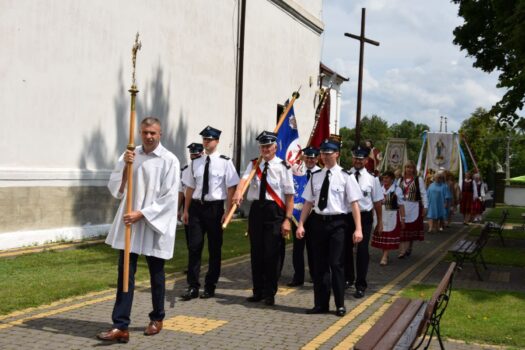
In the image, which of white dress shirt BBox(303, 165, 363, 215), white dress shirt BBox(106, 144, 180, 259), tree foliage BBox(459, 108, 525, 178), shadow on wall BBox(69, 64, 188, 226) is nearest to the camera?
white dress shirt BBox(106, 144, 180, 259)

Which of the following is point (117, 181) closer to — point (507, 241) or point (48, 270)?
point (48, 270)

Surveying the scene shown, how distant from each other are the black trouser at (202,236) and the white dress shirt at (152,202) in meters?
1.98

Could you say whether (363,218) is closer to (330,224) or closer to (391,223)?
(330,224)

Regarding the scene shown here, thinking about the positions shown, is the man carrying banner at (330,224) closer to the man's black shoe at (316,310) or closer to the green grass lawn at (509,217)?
the man's black shoe at (316,310)

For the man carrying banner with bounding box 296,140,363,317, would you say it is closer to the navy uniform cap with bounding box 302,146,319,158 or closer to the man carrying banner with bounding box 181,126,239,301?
the man carrying banner with bounding box 181,126,239,301

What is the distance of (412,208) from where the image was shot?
45.8 ft

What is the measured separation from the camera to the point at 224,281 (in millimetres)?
9859

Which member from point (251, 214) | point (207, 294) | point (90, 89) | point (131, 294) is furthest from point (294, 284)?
point (90, 89)

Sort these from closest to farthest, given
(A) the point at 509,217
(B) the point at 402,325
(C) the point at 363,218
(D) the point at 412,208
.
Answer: (B) the point at 402,325
(C) the point at 363,218
(D) the point at 412,208
(A) the point at 509,217

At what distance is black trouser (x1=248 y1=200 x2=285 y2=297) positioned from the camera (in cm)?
823

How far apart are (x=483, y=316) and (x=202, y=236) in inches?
138

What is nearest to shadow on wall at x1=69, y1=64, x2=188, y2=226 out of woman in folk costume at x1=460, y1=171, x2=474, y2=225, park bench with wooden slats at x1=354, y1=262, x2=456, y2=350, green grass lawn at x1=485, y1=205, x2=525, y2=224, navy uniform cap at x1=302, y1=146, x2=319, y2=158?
navy uniform cap at x1=302, y1=146, x2=319, y2=158

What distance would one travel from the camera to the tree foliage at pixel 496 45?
502 inches

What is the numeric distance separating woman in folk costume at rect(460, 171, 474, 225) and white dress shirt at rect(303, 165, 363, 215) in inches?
692
